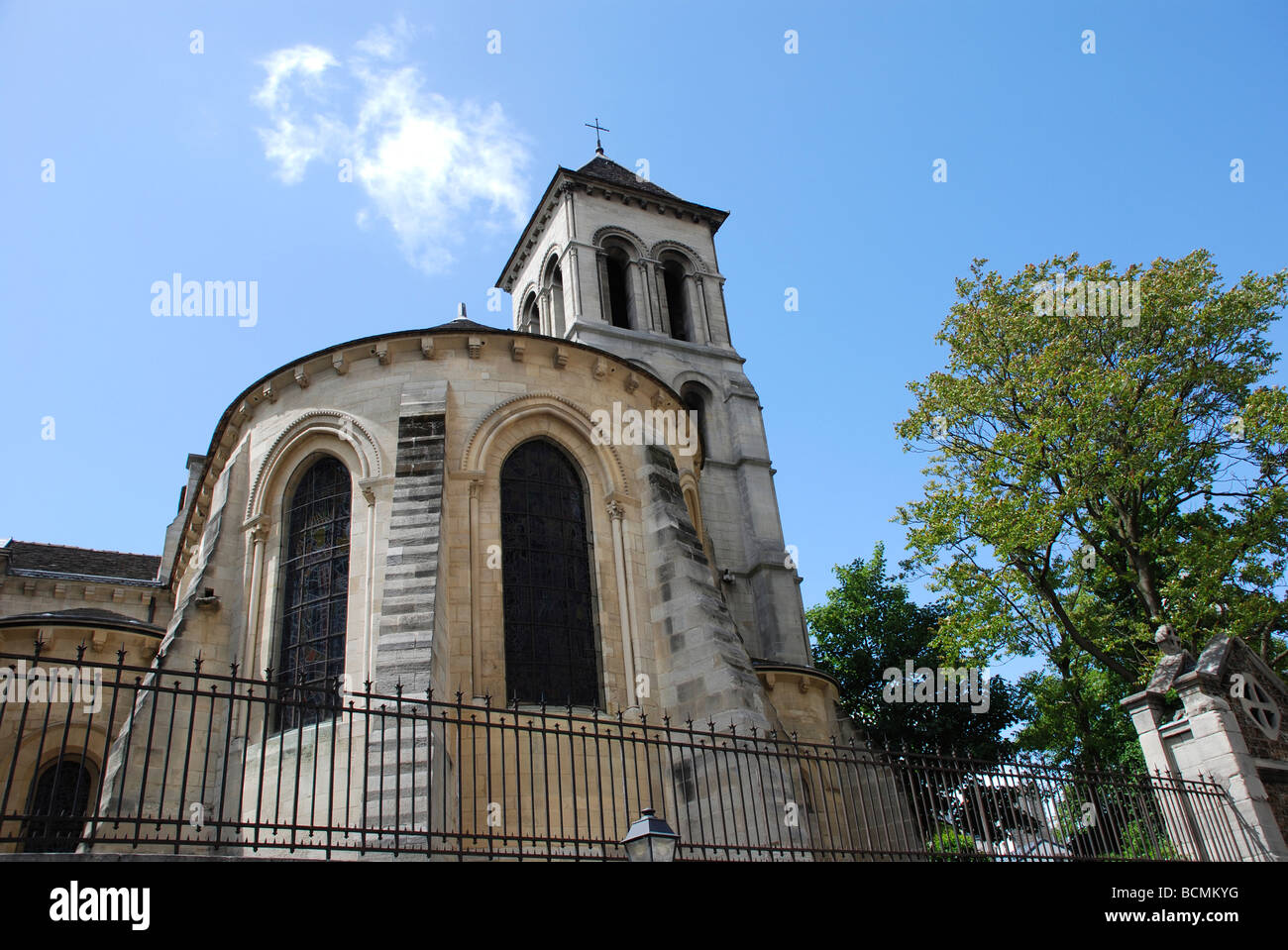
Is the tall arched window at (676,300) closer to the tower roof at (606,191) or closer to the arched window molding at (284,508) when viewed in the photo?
the tower roof at (606,191)

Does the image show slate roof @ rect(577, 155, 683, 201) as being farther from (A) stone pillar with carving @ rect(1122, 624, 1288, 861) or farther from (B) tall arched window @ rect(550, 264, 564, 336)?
(A) stone pillar with carving @ rect(1122, 624, 1288, 861)

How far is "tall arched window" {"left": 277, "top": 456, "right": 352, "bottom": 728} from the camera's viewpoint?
41.8 ft

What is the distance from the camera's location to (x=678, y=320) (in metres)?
32.3

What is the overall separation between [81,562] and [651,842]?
78.8 ft

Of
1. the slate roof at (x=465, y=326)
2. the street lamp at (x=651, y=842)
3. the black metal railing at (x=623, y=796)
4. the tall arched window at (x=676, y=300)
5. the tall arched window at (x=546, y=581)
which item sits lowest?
the street lamp at (x=651, y=842)

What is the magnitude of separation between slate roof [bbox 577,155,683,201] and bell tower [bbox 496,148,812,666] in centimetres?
9

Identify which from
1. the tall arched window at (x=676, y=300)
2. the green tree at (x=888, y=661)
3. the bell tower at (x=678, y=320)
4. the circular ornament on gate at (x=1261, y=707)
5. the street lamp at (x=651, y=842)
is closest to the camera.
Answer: the street lamp at (x=651, y=842)

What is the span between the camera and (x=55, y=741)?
1525cm

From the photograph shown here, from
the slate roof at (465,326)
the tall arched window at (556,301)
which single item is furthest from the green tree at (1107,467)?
the tall arched window at (556,301)

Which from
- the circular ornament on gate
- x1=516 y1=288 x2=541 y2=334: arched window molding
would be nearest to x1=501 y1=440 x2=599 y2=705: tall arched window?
the circular ornament on gate

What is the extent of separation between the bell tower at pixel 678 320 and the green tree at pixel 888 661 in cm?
478

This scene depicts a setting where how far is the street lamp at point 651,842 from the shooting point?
22.7 ft
